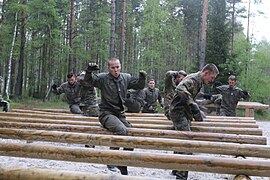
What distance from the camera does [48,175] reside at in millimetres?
3068

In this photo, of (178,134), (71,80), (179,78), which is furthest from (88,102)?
(178,134)

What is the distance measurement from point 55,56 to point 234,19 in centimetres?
1775

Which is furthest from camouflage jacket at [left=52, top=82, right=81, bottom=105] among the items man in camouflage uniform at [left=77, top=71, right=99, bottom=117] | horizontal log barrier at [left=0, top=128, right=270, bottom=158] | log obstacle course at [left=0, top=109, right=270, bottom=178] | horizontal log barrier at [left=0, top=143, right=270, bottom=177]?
horizontal log barrier at [left=0, top=143, right=270, bottom=177]

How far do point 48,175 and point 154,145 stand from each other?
188cm

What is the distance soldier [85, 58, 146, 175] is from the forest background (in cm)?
1360

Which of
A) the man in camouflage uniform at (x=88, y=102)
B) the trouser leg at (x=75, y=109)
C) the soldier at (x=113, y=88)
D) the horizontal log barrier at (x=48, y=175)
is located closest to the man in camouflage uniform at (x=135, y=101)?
the man in camouflage uniform at (x=88, y=102)

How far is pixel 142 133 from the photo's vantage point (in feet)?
17.4

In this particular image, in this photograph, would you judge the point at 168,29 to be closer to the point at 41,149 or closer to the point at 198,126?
the point at 198,126

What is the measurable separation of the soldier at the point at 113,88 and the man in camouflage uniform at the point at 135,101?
9.77 ft

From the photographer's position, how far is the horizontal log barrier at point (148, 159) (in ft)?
11.9

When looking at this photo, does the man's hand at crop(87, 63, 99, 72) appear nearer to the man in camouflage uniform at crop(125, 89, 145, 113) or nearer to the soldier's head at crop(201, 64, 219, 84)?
the soldier's head at crop(201, 64, 219, 84)

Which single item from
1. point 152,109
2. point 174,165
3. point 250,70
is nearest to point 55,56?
point 250,70

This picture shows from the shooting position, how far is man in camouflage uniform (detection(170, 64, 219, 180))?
5171mm

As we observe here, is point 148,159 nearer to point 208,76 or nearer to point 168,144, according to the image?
point 168,144
